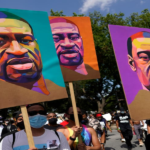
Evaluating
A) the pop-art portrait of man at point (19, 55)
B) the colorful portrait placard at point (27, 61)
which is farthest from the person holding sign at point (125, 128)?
the pop-art portrait of man at point (19, 55)

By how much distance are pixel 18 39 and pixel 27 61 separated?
31 centimetres

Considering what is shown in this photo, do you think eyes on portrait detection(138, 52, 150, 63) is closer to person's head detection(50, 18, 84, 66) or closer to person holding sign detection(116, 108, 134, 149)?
person's head detection(50, 18, 84, 66)

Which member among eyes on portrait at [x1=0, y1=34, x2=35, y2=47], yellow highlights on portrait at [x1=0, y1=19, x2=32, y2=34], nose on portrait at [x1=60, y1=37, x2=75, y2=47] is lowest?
eyes on portrait at [x1=0, y1=34, x2=35, y2=47]

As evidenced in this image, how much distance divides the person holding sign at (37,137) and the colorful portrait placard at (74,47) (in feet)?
4.03

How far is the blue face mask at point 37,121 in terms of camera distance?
275 centimetres

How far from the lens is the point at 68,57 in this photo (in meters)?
4.20

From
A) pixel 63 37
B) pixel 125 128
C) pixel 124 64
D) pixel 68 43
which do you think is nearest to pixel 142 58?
pixel 124 64

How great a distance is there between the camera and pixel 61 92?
3182mm

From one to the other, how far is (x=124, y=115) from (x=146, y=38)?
18.1ft

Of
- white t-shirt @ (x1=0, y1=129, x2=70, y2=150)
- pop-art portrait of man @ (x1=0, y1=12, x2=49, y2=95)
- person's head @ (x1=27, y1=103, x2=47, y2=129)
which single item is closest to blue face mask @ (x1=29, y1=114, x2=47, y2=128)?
person's head @ (x1=27, y1=103, x2=47, y2=129)

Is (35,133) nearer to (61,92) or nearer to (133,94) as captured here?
(61,92)

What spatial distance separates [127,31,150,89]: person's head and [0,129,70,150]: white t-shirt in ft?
5.91

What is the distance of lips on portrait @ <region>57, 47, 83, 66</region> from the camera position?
418cm

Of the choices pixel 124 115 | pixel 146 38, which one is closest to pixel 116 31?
pixel 146 38
